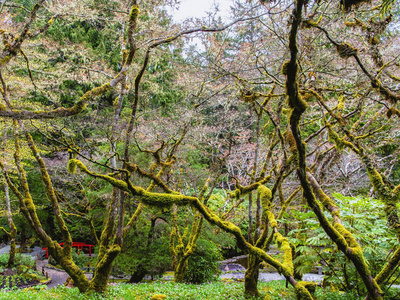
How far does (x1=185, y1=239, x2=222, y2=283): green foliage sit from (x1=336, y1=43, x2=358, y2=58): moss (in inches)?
271

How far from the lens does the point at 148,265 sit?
28.7ft

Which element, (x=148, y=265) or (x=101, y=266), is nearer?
(x=101, y=266)

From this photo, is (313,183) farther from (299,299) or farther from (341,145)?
(299,299)

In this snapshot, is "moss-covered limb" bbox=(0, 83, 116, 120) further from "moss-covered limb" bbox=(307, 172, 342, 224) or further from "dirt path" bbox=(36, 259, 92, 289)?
"dirt path" bbox=(36, 259, 92, 289)

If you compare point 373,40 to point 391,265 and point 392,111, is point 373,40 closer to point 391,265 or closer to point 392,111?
point 392,111

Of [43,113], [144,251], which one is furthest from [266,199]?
[144,251]

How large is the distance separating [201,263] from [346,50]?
25.2 feet

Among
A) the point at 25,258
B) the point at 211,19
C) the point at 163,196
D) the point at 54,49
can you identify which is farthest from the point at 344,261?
the point at 25,258

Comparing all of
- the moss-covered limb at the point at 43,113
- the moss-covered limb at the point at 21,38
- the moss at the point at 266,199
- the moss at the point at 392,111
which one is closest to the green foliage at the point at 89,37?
the moss-covered limb at the point at 21,38

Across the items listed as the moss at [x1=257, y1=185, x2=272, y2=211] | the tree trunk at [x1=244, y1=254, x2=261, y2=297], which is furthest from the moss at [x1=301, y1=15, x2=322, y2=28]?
the tree trunk at [x1=244, y1=254, x2=261, y2=297]

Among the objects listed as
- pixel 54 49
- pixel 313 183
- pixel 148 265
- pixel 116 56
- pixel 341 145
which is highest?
pixel 116 56

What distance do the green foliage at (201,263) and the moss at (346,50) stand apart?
271 inches

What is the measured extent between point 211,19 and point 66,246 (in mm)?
6160

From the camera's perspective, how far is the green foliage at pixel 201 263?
8742mm
